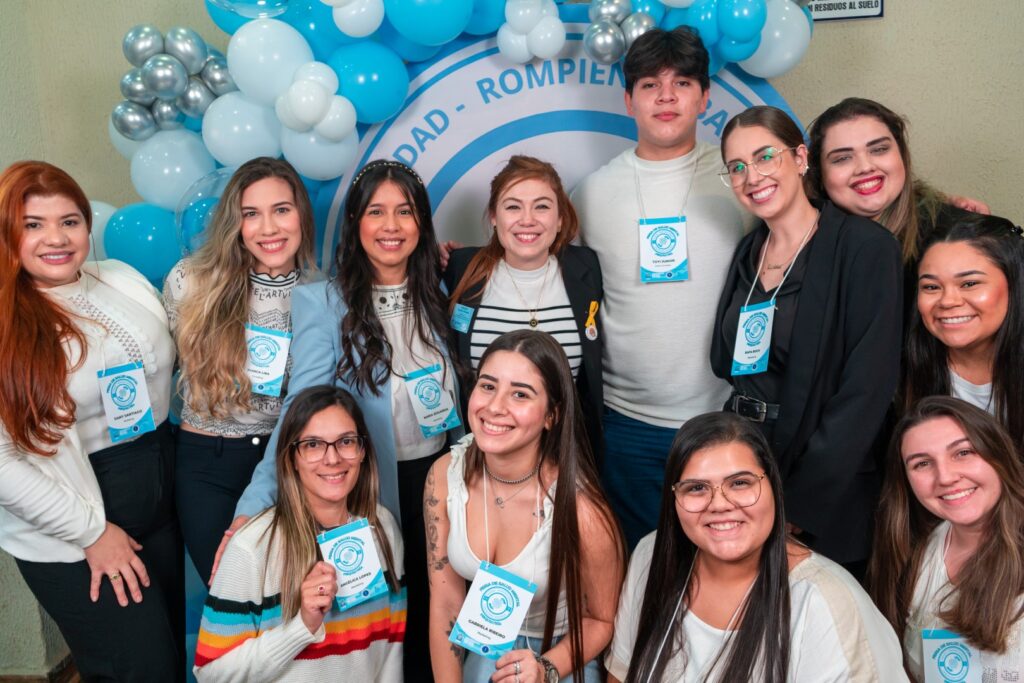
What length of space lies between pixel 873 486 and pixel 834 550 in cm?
19

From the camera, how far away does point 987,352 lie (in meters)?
2.31

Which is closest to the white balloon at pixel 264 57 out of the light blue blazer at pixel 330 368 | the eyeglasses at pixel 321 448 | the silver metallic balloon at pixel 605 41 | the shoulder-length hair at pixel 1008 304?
the light blue blazer at pixel 330 368

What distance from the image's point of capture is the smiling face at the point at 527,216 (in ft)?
8.63

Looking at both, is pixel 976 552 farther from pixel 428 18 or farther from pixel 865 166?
pixel 428 18

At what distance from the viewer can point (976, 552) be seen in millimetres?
2076

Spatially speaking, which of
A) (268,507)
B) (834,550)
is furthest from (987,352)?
(268,507)

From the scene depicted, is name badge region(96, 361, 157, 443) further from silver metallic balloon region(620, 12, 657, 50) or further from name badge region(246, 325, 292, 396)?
silver metallic balloon region(620, 12, 657, 50)

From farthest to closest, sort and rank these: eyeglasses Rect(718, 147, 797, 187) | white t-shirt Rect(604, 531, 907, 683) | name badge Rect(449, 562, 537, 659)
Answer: eyeglasses Rect(718, 147, 797, 187), name badge Rect(449, 562, 537, 659), white t-shirt Rect(604, 531, 907, 683)

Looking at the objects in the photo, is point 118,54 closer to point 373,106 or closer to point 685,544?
point 373,106

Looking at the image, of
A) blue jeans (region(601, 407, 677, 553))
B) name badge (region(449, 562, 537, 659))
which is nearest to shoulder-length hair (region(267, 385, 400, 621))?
name badge (region(449, 562, 537, 659))

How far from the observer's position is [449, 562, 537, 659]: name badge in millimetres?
2096

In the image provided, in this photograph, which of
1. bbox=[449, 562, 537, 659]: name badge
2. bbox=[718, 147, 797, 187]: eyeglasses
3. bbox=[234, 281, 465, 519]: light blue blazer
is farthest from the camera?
bbox=[234, 281, 465, 519]: light blue blazer

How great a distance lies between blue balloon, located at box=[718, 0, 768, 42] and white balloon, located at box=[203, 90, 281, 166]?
1435 millimetres

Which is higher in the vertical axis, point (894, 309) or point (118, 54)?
point (118, 54)
